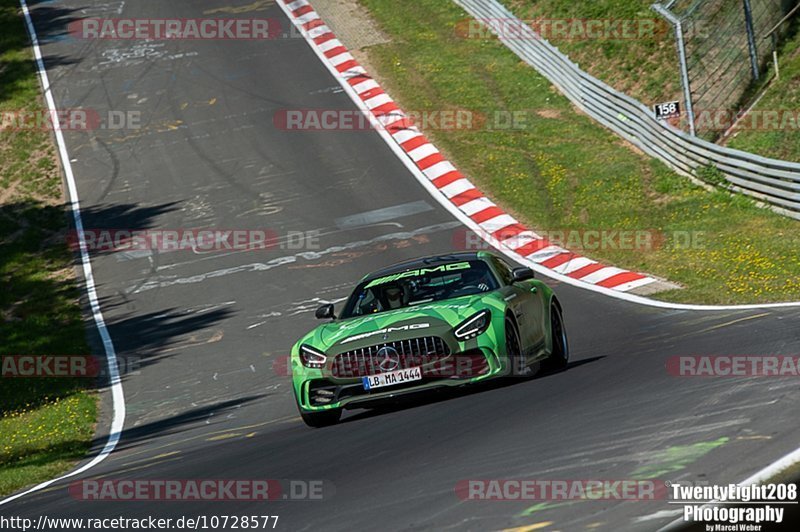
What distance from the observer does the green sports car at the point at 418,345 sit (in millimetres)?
11742

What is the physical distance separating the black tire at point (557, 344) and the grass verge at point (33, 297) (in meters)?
5.75

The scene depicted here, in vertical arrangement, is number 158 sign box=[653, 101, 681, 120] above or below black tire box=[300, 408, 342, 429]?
above

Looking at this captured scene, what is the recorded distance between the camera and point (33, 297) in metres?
24.3

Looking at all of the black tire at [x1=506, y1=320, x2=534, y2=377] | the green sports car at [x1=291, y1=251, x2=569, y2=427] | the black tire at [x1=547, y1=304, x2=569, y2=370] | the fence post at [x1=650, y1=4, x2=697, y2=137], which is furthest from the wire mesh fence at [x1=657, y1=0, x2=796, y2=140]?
the black tire at [x1=506, y1=320, x2=534, y2=377]

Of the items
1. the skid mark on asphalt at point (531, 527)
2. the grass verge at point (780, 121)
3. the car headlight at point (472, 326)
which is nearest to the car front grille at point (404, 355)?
the car headlight at point (472, 326)

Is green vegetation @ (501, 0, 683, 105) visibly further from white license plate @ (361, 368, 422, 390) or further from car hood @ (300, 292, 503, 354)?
white license plate @ (361, 368, 422, 390)

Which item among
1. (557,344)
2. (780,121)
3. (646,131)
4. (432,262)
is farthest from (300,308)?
(780,121)

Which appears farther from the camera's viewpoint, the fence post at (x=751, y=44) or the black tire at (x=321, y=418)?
the fence post at (x=751, y=44)

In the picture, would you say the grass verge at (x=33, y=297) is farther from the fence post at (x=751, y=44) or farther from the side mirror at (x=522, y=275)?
the fence post at (x=751, y=44)

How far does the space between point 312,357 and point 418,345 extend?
1.08 metres

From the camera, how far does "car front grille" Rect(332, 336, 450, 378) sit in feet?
38.5

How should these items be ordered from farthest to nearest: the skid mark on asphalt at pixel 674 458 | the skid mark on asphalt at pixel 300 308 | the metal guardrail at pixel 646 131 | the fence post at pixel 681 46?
the fence post at pixel 681 46
the metal guardrail at pixel 646 131
the skid mark on asphalt at pixel 300 308
the skid mark on asphalt at pixel 674 458

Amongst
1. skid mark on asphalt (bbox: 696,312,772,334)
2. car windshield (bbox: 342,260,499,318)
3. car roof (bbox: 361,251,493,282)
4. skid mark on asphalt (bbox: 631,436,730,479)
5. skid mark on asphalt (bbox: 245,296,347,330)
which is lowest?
skid mark on asphalt (bbox: 245,296,347,330)

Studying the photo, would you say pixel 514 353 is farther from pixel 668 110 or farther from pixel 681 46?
pixel 681 46
